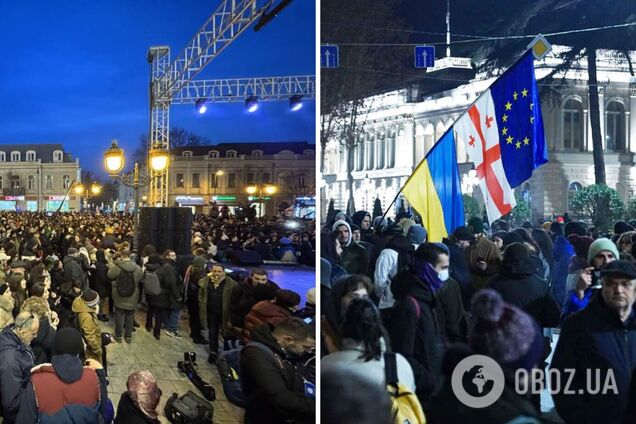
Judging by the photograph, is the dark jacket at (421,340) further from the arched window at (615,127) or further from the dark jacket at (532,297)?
the arched window at (615,127)

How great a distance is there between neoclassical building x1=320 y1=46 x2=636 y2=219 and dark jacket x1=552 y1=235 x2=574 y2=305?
122 millimetres

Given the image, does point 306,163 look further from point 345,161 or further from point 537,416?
point 537,416

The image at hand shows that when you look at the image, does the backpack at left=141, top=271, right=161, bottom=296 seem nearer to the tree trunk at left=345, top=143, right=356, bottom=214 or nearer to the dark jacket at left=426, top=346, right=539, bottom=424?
the tree trunk at left=345, top=143, right=356, bottom=214

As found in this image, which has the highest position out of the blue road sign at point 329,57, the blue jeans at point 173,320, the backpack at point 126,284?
the blue road sign at point 329,57

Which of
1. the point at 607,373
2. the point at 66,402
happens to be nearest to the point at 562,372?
the point at 607,373

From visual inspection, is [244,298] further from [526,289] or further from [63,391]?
[526,289]

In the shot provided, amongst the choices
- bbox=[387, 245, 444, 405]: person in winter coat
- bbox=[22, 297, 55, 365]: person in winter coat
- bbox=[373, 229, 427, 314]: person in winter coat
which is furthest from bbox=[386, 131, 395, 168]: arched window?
bbox=[22, 297, 55, 365]: person in winter coat

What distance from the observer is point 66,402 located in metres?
2.66

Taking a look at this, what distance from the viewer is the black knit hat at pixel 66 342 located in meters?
2.71

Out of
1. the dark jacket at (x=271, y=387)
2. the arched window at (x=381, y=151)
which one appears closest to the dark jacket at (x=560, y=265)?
the arched window at (x=381, y=151)

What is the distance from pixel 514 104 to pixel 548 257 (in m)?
0.59

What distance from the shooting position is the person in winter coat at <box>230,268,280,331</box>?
2642 mm

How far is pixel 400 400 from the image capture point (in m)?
2.32

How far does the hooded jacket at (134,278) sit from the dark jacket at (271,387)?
68 centimetres
